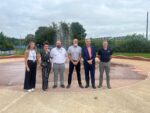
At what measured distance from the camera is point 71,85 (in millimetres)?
14570

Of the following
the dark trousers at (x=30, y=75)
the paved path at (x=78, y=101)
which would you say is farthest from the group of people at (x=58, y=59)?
the paved path at (x=78, y=101)

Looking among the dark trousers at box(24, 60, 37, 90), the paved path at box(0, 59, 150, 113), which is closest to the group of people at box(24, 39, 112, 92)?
the dark trousers at box(24, 60, 37, 90)

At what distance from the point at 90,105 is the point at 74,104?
0.44 metres

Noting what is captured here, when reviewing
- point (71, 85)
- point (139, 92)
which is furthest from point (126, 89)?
point (71, 85)

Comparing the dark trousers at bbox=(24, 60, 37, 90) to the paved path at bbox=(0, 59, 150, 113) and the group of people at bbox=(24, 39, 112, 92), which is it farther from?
the paved path at bbox=(0, 59, 150, 113)

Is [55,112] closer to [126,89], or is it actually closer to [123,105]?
[123,105]

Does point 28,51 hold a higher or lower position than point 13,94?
higher

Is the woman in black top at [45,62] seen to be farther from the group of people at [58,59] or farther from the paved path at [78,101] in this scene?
the paved path at [78,101]

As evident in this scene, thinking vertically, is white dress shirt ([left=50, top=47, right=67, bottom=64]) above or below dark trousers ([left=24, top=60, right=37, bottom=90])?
above

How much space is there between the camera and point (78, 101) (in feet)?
37.2

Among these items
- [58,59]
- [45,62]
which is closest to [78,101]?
[45,62]

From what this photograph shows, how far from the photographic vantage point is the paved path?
413 inches

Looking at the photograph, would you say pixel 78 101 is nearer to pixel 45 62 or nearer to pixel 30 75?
pixel 45 62

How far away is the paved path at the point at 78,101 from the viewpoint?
10.5 metres
